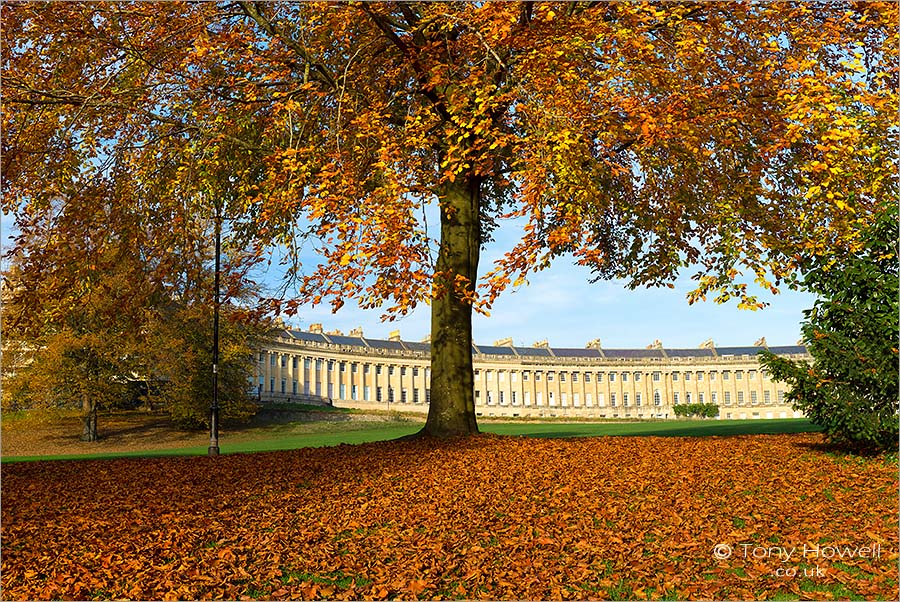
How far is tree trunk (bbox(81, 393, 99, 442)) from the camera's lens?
1692 inches

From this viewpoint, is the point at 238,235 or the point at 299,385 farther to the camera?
the point at 299,385

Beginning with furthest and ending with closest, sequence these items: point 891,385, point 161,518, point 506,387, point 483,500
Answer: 1. point 506,387
2. point 891,385
3. point 483,500
4. point 161,518

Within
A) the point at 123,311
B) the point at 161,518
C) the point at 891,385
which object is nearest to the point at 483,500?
the point at 161,518

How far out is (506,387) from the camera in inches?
4596

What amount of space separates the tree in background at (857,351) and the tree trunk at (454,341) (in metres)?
6.28

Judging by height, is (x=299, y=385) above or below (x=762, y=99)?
below

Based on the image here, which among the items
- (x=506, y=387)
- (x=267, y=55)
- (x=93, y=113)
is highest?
(x=267, y=55)

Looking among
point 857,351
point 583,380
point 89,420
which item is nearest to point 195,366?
point 89,420

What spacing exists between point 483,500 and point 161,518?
163 inches

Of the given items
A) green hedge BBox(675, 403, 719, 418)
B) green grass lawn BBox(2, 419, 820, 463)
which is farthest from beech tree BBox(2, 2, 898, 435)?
green hedge BBox(675, 403, 719, 418)

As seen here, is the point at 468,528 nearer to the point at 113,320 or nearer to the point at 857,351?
the point at 857,351

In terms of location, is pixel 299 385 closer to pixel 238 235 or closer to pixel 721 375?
pixel 721 375

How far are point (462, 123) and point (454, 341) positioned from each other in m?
5.20

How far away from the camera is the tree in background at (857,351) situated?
486 inches
